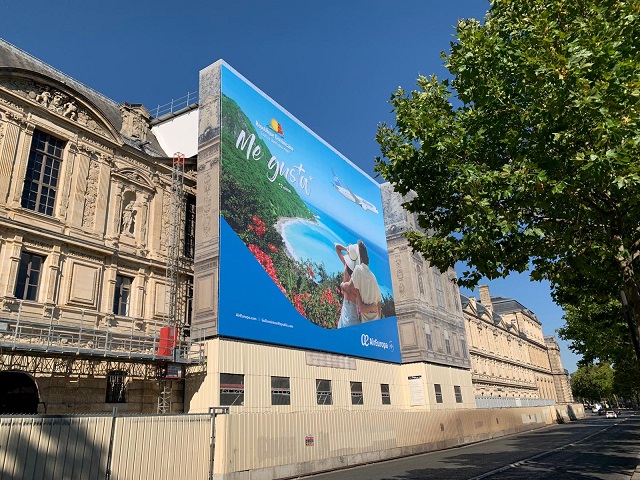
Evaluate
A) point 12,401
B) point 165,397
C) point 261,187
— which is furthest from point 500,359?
point 12,401

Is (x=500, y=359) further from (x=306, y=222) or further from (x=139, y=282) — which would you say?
(x=139, y=282)

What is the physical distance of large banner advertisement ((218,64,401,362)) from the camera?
76.2 feet

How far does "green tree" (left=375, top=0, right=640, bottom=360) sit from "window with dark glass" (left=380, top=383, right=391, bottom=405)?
69.3ft

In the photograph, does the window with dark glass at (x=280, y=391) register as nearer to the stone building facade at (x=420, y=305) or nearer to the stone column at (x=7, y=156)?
the stone column at (x=7, y=156)

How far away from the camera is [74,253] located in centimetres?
2011

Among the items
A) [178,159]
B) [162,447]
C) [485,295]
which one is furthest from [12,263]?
[485,295]

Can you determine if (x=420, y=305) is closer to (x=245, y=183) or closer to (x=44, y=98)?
(x=245, y=183)

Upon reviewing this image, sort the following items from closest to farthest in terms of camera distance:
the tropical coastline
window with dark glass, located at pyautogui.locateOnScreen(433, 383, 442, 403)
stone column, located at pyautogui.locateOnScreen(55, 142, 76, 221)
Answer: stone column, located at pyautogui.locateOnScreen(55, 142, 76, 221) < the tropical coastline < window with dark glass, located at pyautogui.locateOnScreen(433, 383, 442, 403)

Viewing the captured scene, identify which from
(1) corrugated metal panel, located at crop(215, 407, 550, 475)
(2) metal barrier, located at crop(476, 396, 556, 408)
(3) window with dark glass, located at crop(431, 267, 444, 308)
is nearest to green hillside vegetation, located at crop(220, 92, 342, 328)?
(1) corrugated metal panel, located at crop(215, 407, 550, 475)

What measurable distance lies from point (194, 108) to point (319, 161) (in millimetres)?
9215

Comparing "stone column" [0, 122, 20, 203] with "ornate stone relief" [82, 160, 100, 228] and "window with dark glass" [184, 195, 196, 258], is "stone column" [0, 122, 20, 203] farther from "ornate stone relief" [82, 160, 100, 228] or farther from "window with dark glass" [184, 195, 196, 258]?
"window with dark glass" [184, 195, 196, 258]

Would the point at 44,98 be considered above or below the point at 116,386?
above

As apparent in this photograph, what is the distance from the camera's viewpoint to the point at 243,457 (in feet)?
55.7

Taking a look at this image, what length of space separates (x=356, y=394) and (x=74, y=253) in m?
18.1
